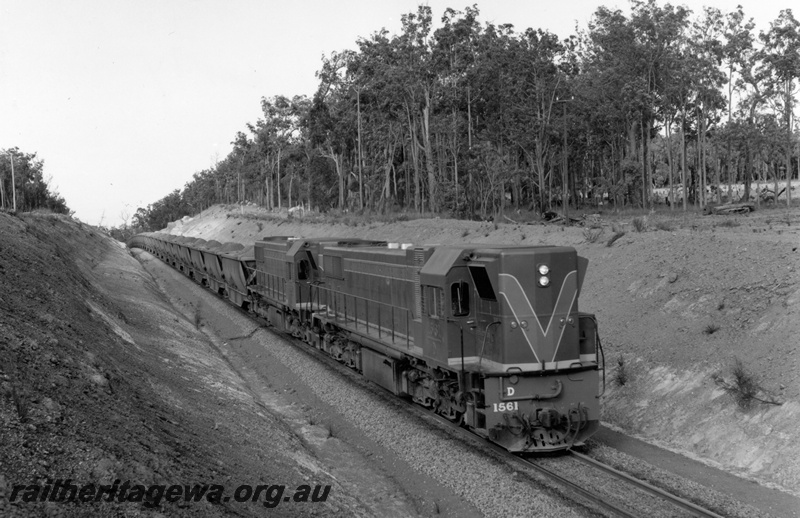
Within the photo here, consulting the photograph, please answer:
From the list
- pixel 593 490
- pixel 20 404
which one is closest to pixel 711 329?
pixel 593 490

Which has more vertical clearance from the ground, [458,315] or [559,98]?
[559,98]

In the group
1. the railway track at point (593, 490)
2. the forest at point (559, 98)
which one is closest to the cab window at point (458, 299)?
the railway track at point (593, 490)

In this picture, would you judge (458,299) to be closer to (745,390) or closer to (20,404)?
(745,390)

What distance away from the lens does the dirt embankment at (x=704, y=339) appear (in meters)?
12.0

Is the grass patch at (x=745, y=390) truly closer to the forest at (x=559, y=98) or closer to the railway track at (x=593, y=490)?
the railway track at (x=593, y=490)

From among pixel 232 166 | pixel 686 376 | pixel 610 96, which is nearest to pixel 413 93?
pixel 610 96

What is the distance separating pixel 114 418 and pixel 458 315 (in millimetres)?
6022

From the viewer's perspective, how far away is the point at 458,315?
492 inches

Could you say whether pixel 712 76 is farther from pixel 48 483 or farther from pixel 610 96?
pixel 48 483

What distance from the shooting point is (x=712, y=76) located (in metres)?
50.8

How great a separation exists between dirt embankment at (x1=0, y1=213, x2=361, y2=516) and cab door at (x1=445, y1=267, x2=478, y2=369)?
126 inches

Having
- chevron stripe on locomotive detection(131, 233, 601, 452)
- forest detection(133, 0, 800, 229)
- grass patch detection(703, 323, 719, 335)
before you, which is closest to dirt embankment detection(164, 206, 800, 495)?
grass patch detection(703, 323, 719, 335)

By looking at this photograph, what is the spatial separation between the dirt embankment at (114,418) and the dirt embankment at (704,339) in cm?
689

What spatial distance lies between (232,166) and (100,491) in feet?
431
